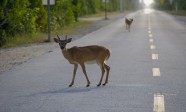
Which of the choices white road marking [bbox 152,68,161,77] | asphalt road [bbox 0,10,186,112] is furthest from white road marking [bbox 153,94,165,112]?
white road marking [bbox 152,68,161,77]

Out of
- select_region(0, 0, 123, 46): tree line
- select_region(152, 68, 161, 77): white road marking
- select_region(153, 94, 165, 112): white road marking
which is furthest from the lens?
select_region(0, 0, 123, 46): tree line

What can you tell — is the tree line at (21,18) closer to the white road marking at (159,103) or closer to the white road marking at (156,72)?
the white road marking at (156,72)

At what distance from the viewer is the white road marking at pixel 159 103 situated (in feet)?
26.5

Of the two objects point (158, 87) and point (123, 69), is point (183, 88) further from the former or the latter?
point (123, 69)

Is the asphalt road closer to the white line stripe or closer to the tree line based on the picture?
the white line stripe

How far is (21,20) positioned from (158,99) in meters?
19.1

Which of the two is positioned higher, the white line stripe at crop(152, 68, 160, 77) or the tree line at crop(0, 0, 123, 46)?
the tree line at crop(0, 0, 123, 46)

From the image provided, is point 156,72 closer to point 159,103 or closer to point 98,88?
point 98,88

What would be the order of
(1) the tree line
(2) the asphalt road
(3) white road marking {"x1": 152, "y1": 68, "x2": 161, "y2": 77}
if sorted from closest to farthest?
(2) the asphalt road
(3) white road marking {"x1": 152, "y1": 68, "x2": 161, "y2": 77}
(1) the tree line

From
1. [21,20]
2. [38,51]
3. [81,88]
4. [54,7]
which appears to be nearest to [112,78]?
[81,88]

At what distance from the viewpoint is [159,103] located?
8.56 m

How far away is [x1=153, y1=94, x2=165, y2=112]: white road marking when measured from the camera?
8078mm

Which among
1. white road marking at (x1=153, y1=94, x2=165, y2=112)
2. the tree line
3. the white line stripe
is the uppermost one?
the tree line

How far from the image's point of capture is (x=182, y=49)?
20109 mm
